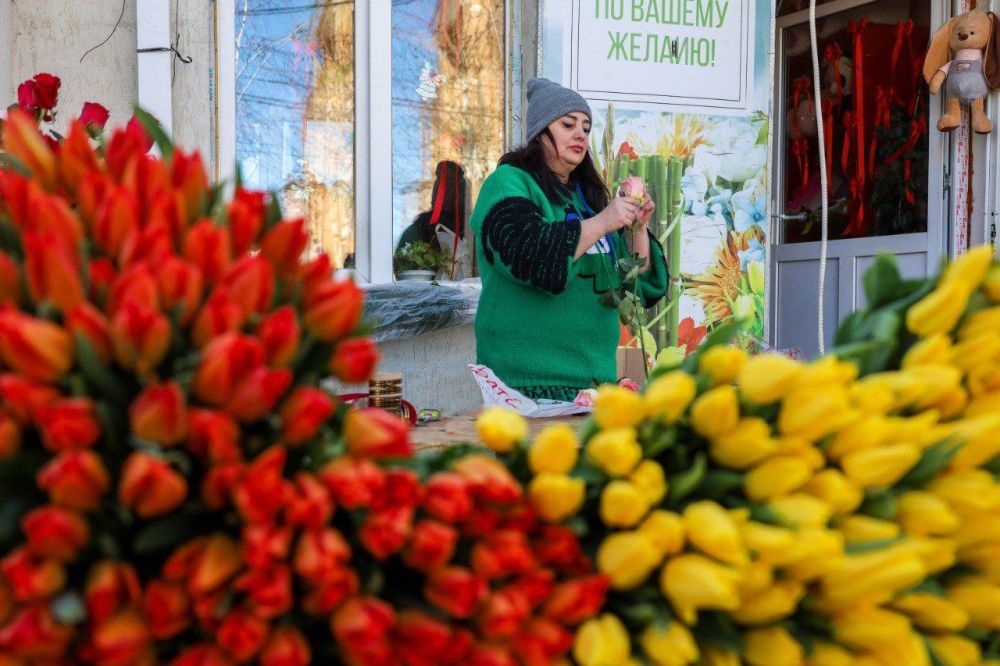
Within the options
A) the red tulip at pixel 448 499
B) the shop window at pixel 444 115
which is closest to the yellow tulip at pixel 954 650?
the red tulip at pixel 448 499

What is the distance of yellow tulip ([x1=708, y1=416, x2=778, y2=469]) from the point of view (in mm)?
563

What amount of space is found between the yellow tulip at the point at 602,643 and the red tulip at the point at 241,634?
174mm

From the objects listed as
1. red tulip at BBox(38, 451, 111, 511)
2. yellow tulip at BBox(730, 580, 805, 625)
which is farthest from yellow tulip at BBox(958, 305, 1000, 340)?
red tulip at BBox(38, 451, 111, 511)

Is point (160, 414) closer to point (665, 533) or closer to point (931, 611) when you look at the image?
point (665, 533)

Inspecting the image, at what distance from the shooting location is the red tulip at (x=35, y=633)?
17.5 inches

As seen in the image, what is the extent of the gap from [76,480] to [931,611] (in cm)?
50

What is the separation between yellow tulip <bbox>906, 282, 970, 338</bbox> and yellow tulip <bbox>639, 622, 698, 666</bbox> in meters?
0.29

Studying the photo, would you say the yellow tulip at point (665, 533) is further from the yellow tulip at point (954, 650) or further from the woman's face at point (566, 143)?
the woman's face at point (566, 143)

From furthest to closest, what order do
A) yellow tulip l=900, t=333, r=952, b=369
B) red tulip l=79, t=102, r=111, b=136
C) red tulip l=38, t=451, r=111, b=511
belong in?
red tulip l=79, t=102, r=111, b=136 < yellow tulip l=900, t=333, r=952, b=369 < red tulip l=38, t=451, r=111, b=511

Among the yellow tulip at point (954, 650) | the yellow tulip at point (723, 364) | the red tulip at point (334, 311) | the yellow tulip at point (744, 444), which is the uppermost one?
the red tulip at point (334, 311)

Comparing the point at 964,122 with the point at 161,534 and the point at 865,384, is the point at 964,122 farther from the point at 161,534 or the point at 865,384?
the point at 161,534

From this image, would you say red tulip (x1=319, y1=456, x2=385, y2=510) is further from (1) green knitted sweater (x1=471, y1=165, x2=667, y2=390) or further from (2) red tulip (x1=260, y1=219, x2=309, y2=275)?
(1) green knitted sweater (x1=471, y1=165, x2=667, y2=390)

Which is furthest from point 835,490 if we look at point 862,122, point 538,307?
point 862,122

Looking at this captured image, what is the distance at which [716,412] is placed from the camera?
0.57 m
